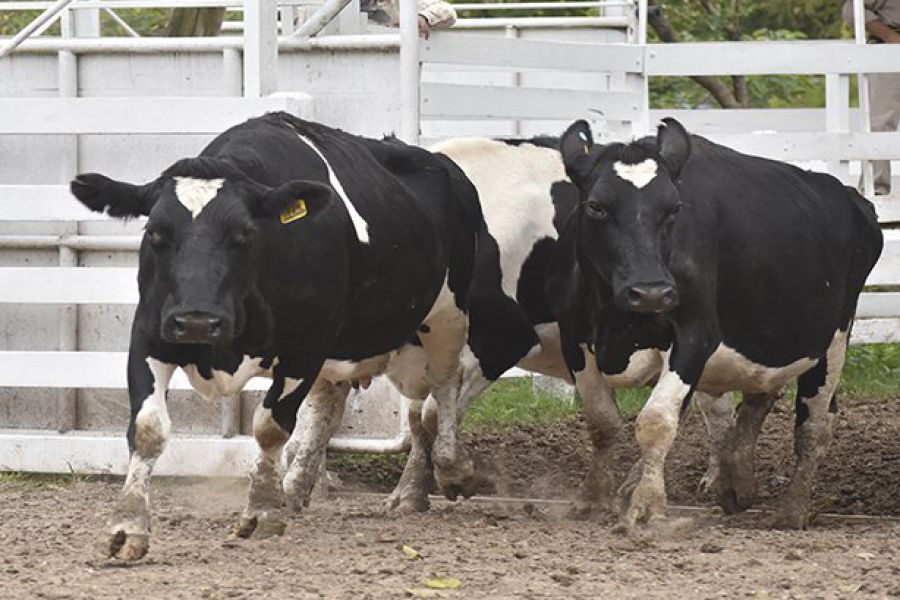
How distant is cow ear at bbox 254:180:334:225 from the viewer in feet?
25.9

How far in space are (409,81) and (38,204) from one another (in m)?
1.96

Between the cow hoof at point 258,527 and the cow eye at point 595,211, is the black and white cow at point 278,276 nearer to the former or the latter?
the cow hoof at point 258,527

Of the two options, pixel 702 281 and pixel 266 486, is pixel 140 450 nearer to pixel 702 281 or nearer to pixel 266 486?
pixel 266 486

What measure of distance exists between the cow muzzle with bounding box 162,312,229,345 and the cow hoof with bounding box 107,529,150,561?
73cm

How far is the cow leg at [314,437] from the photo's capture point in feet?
31.4

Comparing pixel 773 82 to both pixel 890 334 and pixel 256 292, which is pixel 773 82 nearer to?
pixel 890 334

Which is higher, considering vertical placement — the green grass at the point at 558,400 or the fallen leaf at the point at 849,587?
the fallen leaf at the point at 849,587

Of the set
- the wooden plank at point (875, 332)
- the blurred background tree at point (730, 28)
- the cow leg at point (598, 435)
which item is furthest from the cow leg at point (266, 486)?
the blurred background tree at point (730, 28)

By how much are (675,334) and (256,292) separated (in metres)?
1.93

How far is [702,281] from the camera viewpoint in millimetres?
8844

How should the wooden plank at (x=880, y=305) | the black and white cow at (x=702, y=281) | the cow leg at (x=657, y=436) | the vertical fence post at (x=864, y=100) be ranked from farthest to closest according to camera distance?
the wooden plank at (x=880, y=305)
the vertical fence post at (x=864, y=100)
the black and white cow at (x=702, y=281)
the cow leg at (x=657, y=436)

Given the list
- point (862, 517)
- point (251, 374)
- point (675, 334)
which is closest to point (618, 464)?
point (862, 517)

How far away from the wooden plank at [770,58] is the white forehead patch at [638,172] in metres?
3.39

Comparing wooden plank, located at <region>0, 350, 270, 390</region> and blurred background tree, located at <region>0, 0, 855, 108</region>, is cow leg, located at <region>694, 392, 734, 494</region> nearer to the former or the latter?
wooden plank, located at <region>0, 350, 270, 390</region>
